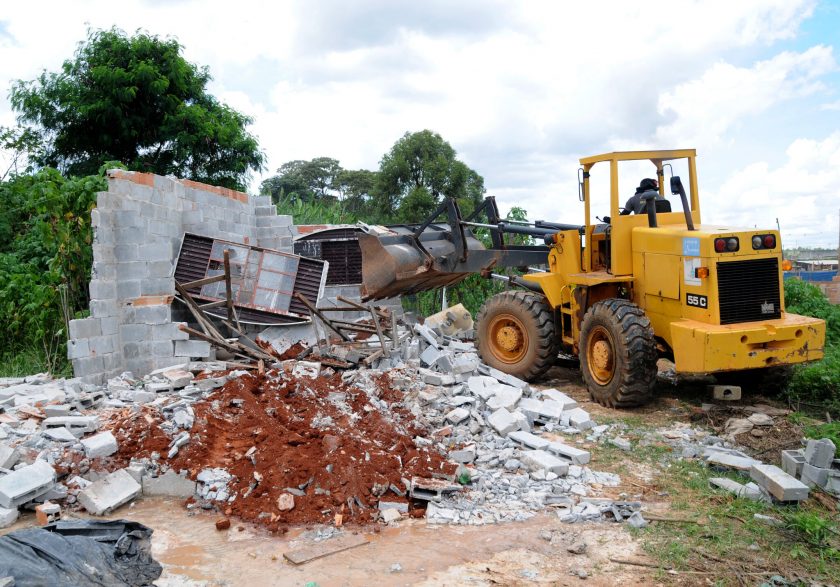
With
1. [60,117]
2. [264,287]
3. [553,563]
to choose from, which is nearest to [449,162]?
[60,117]

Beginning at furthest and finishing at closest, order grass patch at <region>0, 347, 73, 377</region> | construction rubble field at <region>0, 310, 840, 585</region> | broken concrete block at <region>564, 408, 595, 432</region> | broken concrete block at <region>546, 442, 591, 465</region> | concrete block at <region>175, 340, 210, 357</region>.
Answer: grass patch at <region>0, 347, 73, 377</region> < concrete block at <region>175, 340, 210, 357</region> < broken concrete block at <region>564, 408, 595, 432</region> < broken concrete block at <region>546, 442, 591, 465</region> < construction rubble field at <region>0, 310, 840, 585</region>

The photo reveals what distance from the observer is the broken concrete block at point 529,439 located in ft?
21.6

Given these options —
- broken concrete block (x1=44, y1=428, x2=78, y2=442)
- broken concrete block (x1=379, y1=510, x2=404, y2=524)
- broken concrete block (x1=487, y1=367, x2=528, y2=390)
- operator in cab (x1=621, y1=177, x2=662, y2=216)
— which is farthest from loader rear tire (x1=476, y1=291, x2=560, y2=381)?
broken concrete block (x1=44, y1=428, x2=78, y2=442)

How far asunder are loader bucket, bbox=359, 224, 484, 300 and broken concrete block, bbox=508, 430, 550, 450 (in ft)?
11.4

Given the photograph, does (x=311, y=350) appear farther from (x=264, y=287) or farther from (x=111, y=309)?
(x=111, y=309)

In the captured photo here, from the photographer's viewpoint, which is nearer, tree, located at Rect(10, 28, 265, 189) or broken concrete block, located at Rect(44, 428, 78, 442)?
broken concrete block, located at Rect(44, 428, 78, 442)

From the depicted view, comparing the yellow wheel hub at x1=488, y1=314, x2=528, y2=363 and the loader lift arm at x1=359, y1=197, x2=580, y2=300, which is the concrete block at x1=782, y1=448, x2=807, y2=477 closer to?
→ the yellow wheel hub at x1=488, y1=314, x2=528, y2=363

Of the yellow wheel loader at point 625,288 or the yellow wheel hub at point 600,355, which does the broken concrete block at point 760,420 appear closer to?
the yellow wheel loader at point 625,288

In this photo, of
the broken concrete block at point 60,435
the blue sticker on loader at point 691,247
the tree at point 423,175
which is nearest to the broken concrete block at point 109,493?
the broken concrete block at point 60,435

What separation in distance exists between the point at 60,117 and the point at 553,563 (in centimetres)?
1867

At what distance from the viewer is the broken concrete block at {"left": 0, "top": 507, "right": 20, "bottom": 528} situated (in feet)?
17.4

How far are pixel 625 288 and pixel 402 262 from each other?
300 centimetres

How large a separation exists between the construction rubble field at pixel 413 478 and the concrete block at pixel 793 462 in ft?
0.05

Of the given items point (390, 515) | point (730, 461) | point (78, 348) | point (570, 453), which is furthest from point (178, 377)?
point (730, 461)
